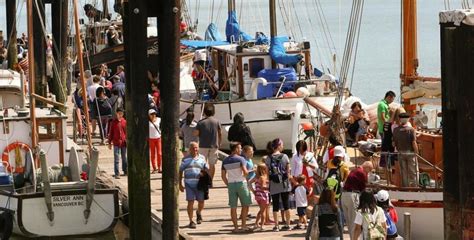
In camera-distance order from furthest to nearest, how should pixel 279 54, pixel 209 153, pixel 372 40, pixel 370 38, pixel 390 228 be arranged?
pixel 370 38 < pixel 372 40 < pixel 279 54 < pixel 209 153 < pixel 390 228

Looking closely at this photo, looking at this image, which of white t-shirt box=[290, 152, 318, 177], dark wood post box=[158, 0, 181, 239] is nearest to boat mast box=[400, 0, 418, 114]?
white t-shirt box=[290, 152, 318, 177]

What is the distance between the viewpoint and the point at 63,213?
21766mm

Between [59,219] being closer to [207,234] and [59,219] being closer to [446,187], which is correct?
[207,234]

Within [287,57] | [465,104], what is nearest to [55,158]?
[287,57]

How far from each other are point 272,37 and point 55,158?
9.99 meters

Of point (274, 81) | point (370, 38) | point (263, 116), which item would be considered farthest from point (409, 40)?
point (370, 38)

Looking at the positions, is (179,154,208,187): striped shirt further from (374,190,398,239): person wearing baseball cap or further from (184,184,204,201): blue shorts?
(374,190,398,239): person wearing baseball cap

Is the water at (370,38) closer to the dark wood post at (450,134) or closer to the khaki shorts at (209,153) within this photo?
the khaki shorts at (209,153)

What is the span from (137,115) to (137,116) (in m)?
0.01

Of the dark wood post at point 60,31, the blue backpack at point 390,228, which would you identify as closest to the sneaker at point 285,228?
the blue backpack at point 390,228

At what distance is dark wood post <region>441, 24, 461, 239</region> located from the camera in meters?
13.8

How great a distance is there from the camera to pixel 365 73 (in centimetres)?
5725

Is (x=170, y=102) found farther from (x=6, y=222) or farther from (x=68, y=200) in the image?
(x=6, y=222)

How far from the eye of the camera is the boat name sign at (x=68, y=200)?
21.7 metres
